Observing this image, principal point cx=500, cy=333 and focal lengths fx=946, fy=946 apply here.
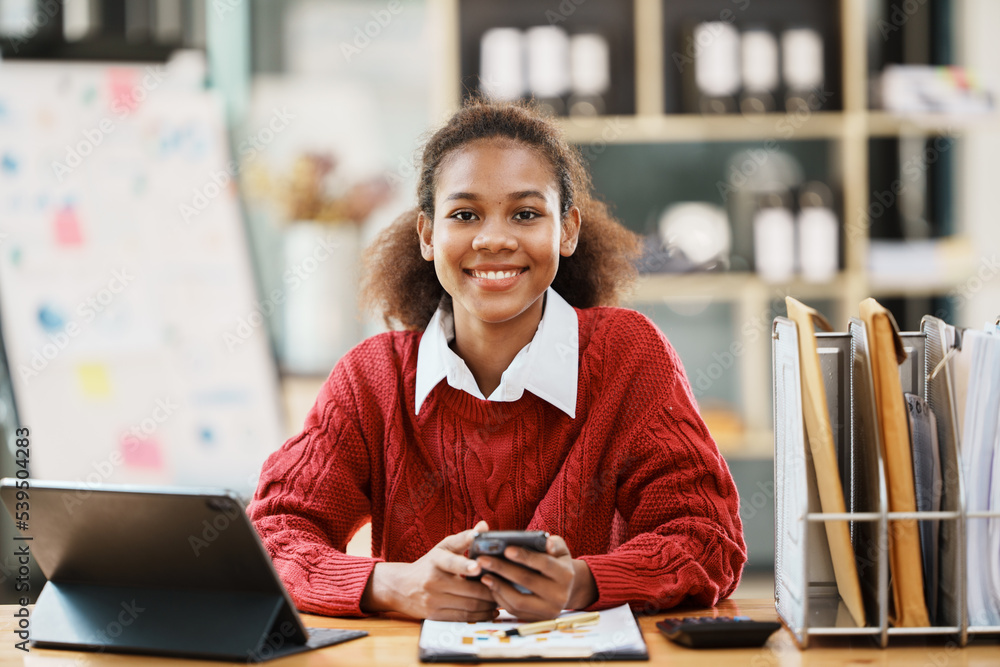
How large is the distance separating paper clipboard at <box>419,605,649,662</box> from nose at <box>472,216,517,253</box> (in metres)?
0.54

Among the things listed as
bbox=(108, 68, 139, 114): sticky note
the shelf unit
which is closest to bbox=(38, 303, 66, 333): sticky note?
bbox=(108, 68, 139, 114): sticky note

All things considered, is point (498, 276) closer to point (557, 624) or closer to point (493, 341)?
point (493, 341)

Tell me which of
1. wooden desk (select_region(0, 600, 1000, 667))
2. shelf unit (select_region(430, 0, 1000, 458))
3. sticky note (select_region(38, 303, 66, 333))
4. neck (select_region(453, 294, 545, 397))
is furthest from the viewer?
sticky note (select_region(38, 303, 66, 333))

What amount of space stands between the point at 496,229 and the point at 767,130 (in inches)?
73.6

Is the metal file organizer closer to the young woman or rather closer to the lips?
the young woman

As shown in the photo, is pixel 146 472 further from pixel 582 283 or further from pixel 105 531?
pixel 105 531

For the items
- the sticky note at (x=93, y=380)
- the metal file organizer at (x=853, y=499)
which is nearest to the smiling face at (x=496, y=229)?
the metal file organizer at (x=853, y=499)

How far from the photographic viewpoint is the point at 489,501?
1.43 metres

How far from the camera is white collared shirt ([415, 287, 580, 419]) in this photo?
143cm

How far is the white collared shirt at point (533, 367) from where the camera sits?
1.43 metres

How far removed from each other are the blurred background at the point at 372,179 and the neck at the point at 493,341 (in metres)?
1.48

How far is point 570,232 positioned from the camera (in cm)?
158

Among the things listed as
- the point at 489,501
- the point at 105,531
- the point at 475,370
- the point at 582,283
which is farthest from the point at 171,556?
the point at 582,283

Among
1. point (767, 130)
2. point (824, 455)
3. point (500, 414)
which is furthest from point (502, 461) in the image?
point (767, 130)
